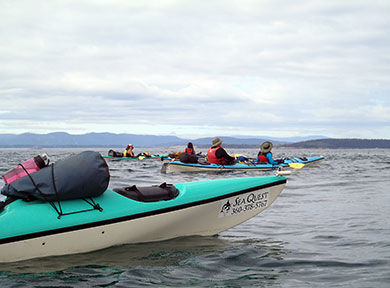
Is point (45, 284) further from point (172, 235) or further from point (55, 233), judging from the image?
point (172, 235)

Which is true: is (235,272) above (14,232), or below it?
below

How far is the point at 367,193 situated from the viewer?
11695 mm

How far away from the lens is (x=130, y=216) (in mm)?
5375

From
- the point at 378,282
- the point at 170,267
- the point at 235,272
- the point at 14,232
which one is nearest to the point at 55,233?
the point at 14,232

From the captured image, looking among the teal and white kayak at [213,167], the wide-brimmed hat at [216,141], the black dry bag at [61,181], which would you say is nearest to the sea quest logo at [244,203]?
the black dry bag at [61,181]

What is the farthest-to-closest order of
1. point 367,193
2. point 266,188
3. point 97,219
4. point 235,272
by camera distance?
point 367,193 < point 266,188 < point 97,219 < point 235,272

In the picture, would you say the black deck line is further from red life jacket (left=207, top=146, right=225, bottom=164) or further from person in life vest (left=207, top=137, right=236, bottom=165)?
red life jacket (left=207, top=146, right=225, bottom=164)

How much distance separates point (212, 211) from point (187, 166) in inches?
510

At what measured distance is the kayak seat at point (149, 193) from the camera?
5.65m

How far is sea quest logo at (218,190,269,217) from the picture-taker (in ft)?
20.5

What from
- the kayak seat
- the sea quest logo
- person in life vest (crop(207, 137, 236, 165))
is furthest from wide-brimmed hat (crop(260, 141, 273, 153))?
the kayak seat

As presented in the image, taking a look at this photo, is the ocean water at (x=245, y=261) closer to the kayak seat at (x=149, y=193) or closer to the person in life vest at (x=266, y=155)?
the kayak seat at (x=149, y=193)

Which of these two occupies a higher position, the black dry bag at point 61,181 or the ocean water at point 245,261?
the black dry bag at point 61,181

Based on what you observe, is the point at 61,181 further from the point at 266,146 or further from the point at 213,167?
the point at 266,146
